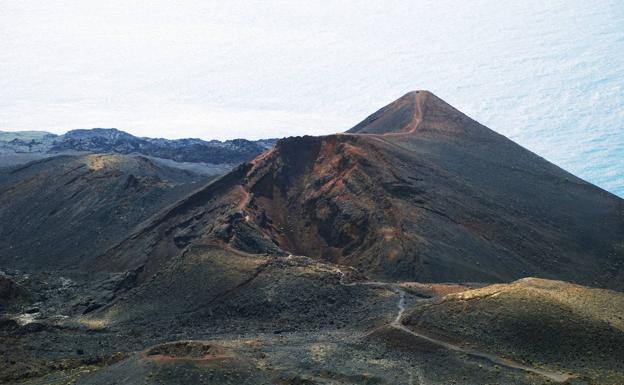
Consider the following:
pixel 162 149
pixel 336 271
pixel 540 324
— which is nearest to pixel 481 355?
pixel 540 324

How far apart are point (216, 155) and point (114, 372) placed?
119 meters

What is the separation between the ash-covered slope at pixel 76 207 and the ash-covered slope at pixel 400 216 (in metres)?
8.01

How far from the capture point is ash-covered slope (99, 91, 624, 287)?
57.9 m

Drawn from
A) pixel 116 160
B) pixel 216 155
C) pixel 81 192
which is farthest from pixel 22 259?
pixel 216 155

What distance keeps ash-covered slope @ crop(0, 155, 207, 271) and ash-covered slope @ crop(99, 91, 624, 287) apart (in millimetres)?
8007

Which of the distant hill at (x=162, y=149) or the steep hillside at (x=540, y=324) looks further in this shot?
the distant hill at (x=162, y=149)

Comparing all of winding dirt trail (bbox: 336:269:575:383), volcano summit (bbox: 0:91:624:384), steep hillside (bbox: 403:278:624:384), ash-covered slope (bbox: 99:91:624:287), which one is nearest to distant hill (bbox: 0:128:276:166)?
volcano summit (bbox: 0:91:624:384)

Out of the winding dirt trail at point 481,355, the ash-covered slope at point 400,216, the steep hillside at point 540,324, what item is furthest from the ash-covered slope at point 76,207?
the steep hillside at point 540,324

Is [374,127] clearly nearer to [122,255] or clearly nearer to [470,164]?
[470,164]

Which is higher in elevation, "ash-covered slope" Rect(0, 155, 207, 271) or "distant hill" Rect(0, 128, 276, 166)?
"distant hill" Rect(0, 128, 276, 166)

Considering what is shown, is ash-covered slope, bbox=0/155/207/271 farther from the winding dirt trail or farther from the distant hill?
the distant hill

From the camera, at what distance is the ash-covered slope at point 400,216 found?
57.9m

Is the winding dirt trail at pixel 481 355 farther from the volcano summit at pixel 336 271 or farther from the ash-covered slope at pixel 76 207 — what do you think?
the ash-covered slope at pixel 76 207

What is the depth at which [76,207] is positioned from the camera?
81.8 m
